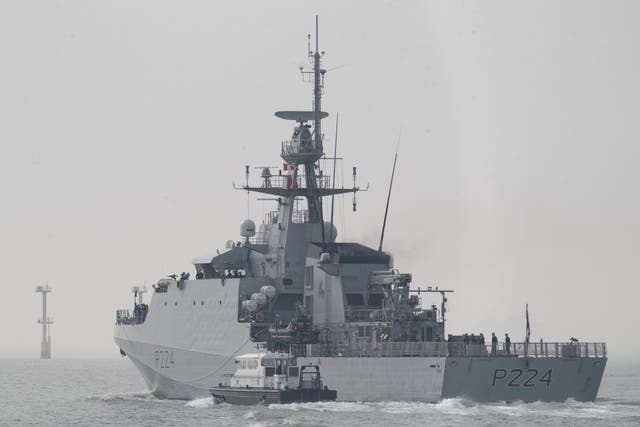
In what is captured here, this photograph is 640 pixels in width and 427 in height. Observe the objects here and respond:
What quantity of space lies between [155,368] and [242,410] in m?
13.3

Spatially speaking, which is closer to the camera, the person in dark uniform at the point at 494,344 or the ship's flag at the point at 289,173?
the person in dark uniform at the point at 494,344

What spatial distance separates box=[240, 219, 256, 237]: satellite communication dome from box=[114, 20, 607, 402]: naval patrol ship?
0.19 feet

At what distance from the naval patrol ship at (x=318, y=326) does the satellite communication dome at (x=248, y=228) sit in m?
0.06

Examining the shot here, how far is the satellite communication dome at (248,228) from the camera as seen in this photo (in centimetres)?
6081

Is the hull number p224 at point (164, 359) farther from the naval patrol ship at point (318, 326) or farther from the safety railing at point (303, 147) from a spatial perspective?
the safety railing at point (303, 147)

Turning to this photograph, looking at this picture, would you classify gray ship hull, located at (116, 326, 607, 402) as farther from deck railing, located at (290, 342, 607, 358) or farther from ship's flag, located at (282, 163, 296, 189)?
ship's flag, located at (282, 163, 296, 189)

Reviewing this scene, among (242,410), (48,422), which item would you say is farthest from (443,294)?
(48,422)

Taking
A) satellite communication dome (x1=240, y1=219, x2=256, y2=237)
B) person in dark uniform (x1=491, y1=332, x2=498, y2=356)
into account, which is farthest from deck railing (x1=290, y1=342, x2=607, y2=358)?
satellite communication dome (x1=240, y1=219, x2=256, y2=237)

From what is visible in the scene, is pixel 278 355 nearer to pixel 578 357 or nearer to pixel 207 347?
pixel 207 347

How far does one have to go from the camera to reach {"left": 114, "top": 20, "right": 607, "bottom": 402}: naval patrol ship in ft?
161

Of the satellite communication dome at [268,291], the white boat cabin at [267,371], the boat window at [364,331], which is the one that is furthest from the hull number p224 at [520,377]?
the satellite communication dome at [268,291]

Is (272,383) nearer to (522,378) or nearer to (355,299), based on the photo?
(355,299)

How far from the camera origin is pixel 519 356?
49.3 metres

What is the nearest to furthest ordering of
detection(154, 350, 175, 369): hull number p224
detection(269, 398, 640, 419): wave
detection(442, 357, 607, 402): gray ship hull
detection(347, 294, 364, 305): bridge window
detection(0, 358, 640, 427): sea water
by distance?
detection(0, 358, 640, 427): sea water < detection(269, 398, 640, 419): wave < detection(442, 357, 607, 402): gray ship hull < detection(347, 294, 364, 305): bridge window < detection(154, 350, 175, 369): hull number p224
